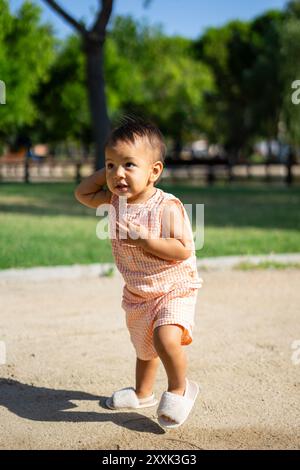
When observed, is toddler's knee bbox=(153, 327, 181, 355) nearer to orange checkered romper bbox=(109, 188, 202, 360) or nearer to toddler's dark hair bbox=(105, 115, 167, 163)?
orange checkered romper bbox=(109, 188, 202, 360)

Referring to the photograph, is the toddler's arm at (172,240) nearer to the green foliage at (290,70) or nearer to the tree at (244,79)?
the green foliage at (290,70)

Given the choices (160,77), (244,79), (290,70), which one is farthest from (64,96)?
(244,79)

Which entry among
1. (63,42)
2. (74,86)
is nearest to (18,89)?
(74,86)

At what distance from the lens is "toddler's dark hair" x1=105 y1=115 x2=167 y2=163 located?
3211 millimetres

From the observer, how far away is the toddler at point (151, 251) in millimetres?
3184

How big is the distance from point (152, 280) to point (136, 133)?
681 mm

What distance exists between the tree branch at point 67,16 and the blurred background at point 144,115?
4cm

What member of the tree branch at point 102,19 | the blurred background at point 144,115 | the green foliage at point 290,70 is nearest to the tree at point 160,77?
the blurred background at point 144,115

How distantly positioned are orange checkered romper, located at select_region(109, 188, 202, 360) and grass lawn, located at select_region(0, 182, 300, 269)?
160 inches

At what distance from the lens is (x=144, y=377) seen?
3.59 metres

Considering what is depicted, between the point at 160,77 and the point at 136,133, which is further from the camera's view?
the point at 160,77

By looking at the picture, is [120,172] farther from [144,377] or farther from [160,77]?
[160,77]

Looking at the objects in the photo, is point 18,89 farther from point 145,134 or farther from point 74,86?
point 145,134
